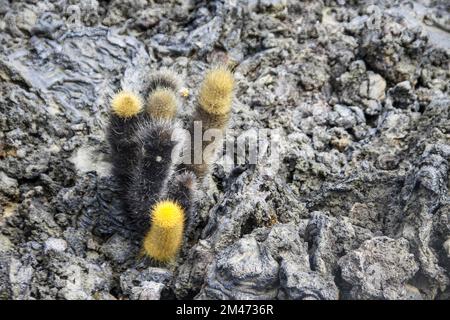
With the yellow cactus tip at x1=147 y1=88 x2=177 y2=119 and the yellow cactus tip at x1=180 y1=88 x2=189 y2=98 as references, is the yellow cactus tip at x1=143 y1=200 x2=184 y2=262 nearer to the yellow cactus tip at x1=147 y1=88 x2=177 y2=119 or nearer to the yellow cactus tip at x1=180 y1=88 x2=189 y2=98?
the yellow cactus tip at x1=147 y1=88 x2=177 y2=119

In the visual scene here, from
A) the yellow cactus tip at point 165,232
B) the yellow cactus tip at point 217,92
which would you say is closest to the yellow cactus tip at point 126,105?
the yellow cactus tip at point 217,92

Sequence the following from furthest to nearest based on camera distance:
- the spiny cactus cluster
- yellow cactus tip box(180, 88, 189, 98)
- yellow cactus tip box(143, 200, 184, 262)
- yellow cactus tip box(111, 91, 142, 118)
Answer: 1. yellow cactus tip box(180, 88, 189, 98)
2. yellow cactus tip box(111, 91, 142, 118)
3. the spiny cactus cluster
4. yellow cactus tip box(143, 200, 184, 262)

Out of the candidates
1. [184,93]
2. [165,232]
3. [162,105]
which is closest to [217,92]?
[162,105]

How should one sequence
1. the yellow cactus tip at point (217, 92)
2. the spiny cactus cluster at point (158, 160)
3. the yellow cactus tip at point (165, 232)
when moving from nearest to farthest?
1. the yellow cactus tip at point (165, 232)
2. the spiny cactus cluster at point (158, 160)
3. the yellow cactus tip at point (217, 92)

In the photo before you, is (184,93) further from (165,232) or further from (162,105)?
(165,232)

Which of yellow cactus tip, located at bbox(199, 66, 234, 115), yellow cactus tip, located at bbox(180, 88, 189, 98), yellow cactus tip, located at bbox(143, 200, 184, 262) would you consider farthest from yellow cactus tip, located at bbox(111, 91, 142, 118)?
yellow cactus tip, located at bbox(180, 88, 189, 98)

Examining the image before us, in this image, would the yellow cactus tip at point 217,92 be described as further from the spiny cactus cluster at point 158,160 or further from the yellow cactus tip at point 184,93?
the yellow cactus tip at point 184,93
